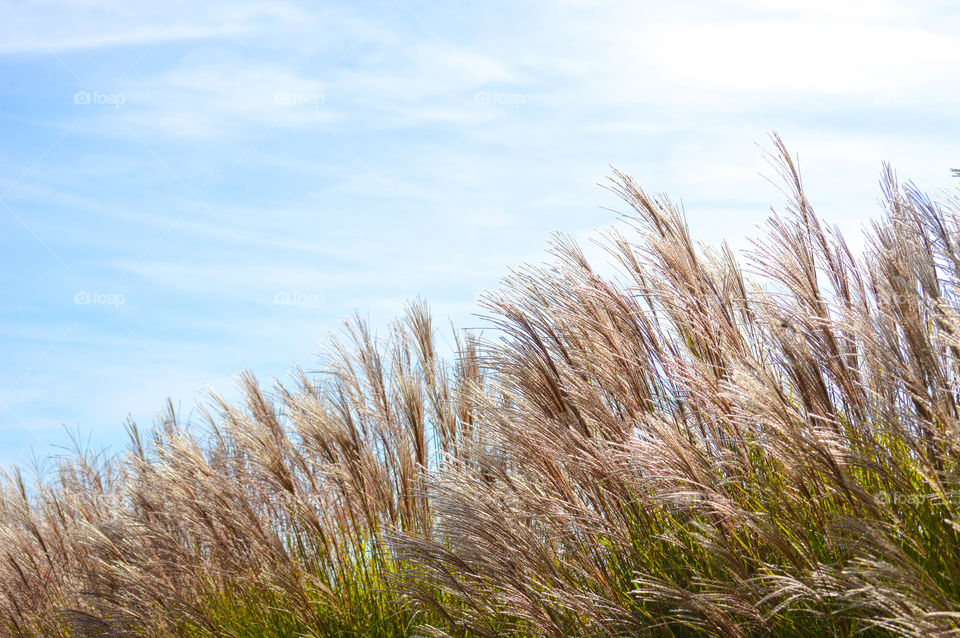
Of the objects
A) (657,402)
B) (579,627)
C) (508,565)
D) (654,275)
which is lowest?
(579,627)

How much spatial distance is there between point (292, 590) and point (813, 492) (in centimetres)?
247

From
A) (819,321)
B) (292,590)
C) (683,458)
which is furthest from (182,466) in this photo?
(819,321)

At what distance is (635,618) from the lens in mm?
2469

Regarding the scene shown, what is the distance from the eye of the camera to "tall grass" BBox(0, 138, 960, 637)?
2039mm

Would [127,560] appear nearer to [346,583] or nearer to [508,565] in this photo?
[346,583]

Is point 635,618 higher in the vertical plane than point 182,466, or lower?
lower

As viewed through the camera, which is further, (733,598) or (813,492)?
(813,492)

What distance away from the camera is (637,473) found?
2.71m

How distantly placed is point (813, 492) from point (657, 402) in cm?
61

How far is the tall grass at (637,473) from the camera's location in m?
2.04

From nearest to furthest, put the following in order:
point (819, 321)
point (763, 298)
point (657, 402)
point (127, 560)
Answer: point (819, 321) → point (763, 298) → point (657, 402) → point (127, 560)

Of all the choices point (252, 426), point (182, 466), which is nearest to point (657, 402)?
point (252, 426)

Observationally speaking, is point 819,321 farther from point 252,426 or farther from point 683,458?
point 252,426

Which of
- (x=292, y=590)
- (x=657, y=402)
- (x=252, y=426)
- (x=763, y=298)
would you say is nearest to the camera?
(x=763, y=298)
